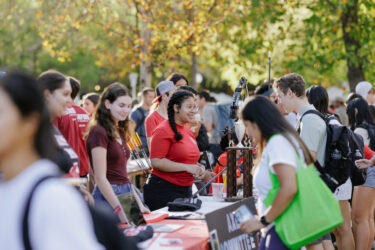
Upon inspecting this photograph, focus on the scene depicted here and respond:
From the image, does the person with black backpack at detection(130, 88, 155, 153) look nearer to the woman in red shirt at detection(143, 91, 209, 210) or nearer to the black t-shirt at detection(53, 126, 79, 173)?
the woman in red shirt at detection(143, 91, 209, 210)

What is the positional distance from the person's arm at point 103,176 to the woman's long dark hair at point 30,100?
6.67ft

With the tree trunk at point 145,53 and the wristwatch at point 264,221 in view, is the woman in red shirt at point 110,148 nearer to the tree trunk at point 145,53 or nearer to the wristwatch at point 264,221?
the wristwatch at point 264,221

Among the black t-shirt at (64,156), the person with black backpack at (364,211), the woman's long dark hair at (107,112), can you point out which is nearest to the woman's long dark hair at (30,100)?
the black t-shirt at (64,156)

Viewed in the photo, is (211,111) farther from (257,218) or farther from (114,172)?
(257,218)

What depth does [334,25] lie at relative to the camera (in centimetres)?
1220

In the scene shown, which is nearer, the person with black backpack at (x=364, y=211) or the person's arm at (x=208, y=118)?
the person with black backpack at (x=364, y=211)

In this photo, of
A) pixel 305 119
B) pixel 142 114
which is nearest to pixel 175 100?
pixel 305 119

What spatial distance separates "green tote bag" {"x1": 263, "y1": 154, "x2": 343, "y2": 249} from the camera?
2906 millimetres

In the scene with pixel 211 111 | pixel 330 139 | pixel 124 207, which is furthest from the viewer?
pixel 211 111

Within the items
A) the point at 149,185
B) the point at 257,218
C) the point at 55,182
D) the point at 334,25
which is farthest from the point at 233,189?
the point at 334,25

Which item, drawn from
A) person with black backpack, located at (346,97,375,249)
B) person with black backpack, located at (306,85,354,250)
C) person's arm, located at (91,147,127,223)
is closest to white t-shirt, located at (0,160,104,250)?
person's arm, located at (91,147,127,223)

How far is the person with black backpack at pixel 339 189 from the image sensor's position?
4.73 m

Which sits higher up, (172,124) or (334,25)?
(334,25)

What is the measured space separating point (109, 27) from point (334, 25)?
581 cm
